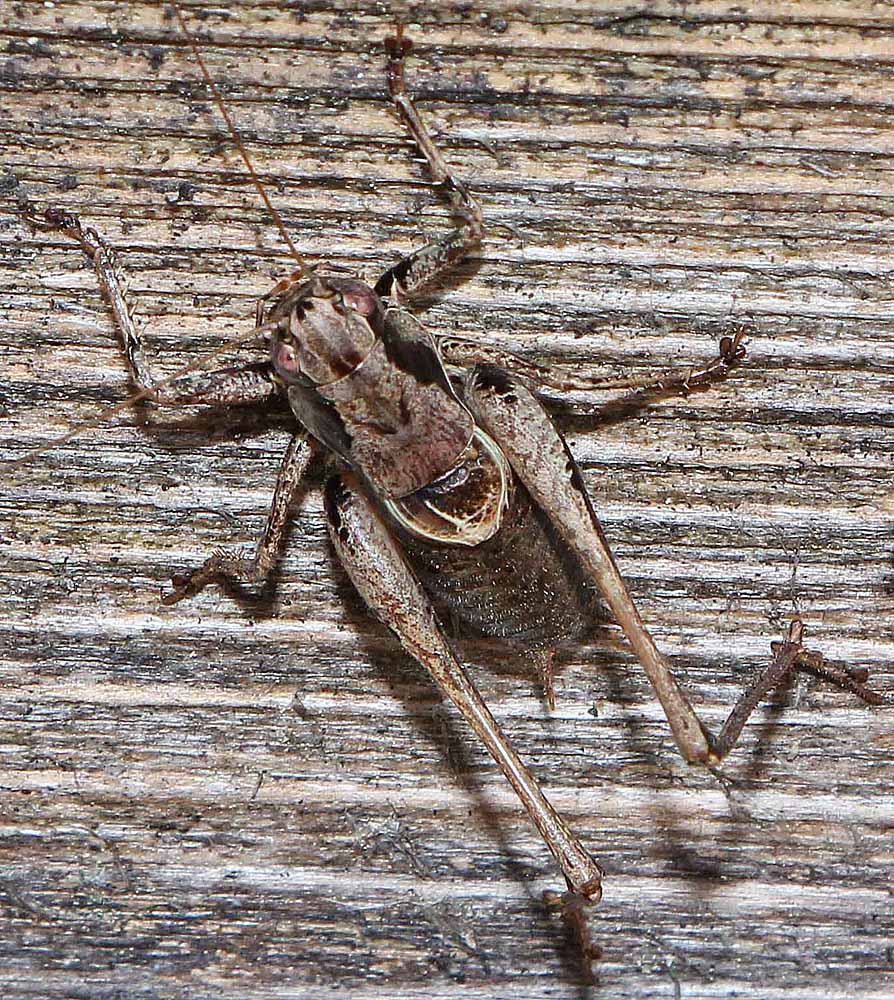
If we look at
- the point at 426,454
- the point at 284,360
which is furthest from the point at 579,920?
the point at 284,360

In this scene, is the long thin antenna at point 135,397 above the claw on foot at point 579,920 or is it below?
above

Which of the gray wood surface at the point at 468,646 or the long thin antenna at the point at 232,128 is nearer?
the long thin antenna at the point at 232,128

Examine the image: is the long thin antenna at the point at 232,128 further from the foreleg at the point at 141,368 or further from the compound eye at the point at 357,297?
the foreleg at the point at 141,368

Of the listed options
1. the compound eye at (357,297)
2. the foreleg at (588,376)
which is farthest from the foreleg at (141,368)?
the foreleg at (588,376)

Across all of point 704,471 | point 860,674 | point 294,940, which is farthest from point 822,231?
point 294,940

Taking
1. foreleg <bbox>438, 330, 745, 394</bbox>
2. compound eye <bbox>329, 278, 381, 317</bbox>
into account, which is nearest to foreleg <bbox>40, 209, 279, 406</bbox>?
compound eye <bbox>329, 278, 381, 317</bbox>

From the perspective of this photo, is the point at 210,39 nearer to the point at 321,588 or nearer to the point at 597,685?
the point at 321,588
